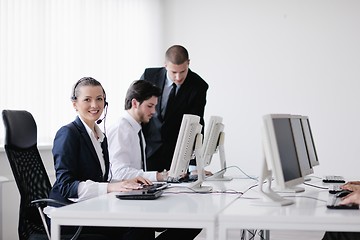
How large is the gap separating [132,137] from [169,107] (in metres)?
0.90

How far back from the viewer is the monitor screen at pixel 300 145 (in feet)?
9.04

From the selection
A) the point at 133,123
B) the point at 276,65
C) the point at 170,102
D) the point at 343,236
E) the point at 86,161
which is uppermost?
the point at 276,65

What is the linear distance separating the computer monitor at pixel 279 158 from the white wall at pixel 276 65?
329 cm

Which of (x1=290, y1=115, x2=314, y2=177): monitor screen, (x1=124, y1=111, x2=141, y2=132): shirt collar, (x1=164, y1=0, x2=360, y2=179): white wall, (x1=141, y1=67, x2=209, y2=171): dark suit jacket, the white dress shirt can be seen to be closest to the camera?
(x1=290, y1=115, x2=314, y2=177): monitor screen

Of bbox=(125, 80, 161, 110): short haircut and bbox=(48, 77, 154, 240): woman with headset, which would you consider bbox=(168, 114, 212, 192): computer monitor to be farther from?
bbox=(125, 80, 161, 110): short haircut

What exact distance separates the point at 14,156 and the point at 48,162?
74.0 inches

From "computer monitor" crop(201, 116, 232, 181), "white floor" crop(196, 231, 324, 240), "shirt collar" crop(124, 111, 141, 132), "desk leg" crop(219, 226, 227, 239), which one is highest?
"shirt collar" crop(124, 111, 141, 132)

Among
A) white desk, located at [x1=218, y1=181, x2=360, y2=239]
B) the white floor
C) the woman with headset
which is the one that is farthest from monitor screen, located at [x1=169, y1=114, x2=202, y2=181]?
the white floor

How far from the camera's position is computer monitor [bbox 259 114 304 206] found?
2.34 metres

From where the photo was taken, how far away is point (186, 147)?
9.64ft

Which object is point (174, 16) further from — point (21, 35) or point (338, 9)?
point (21, 35)

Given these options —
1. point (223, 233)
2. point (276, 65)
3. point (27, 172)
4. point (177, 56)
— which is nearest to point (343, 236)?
point (223, 233)

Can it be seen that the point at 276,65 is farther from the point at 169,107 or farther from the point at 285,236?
the point at 169,107

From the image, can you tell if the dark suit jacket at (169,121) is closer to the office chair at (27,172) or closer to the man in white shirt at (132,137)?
the man in white shirt at (132,137)
